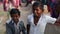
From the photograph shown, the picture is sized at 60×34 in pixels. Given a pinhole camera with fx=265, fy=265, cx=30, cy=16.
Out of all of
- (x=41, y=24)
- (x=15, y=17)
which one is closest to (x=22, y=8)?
(x=15, y=17)

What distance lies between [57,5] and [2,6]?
0.49m

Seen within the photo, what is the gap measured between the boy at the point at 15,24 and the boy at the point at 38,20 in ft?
0.24

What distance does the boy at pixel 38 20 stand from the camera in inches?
91.3

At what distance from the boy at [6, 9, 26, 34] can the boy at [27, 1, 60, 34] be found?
2.8 inches

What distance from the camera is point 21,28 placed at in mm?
2395

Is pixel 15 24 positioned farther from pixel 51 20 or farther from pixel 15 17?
pixel 51 20

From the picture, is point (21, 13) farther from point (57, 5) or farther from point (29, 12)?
point (57, 5)

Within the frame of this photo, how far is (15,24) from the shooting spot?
237cm

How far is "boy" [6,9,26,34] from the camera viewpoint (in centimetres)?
234

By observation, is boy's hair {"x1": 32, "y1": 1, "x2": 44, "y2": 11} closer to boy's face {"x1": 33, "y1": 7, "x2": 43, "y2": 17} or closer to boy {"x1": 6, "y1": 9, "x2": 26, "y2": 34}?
boy's face {"x1": 33, "y1": 7, "x2": 43, "y2": 17}

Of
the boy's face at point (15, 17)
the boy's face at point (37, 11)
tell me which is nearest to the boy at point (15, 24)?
the boy's face at point (15, 17)

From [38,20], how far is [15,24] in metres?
0.21

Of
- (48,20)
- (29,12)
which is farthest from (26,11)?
(48,20)

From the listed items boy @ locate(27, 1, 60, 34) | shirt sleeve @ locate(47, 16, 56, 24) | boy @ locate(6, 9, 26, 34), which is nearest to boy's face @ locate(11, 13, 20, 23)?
boy @ locate(6, 9, 26, 34)
